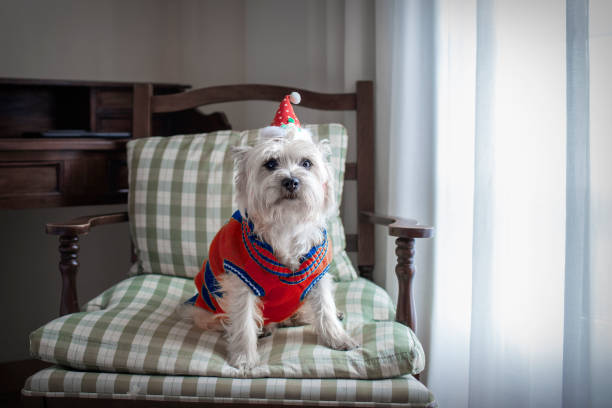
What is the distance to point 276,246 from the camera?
1398mm

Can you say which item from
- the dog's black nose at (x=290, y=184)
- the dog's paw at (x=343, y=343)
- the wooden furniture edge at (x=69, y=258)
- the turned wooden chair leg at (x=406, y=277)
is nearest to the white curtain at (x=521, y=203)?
the turned wooden chair leg at (x=406, y=277)

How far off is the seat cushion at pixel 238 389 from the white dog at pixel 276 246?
8 cm

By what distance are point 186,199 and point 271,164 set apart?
2.16 ft

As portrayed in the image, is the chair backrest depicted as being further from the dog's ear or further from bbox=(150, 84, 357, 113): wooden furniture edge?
the dog's ear

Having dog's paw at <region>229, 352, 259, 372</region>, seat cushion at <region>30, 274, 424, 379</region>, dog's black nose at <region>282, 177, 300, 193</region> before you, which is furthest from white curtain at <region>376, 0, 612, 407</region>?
dog's paw at <region>229, 352, 259, 372</region>

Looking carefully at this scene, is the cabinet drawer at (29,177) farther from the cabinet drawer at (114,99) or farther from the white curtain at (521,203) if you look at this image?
the white curtain at (521,203)

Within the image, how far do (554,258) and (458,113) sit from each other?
588 millimetres

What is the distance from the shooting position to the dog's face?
1323 millimetres

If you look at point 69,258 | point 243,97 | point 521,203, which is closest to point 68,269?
point 69,258

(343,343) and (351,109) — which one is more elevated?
(351,109)

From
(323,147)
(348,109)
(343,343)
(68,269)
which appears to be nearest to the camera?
(343,343)

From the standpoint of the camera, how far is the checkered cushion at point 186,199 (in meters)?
1.89

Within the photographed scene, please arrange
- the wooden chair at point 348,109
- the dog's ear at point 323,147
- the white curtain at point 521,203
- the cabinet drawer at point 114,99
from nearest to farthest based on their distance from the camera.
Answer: the white curtain at point 521,203 < the dog's ear at point 323,147 < the wooden chair at point 348,109 < the cabinet drawer at point 114,99

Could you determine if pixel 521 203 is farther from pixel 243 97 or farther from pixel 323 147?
pixel 243 97
